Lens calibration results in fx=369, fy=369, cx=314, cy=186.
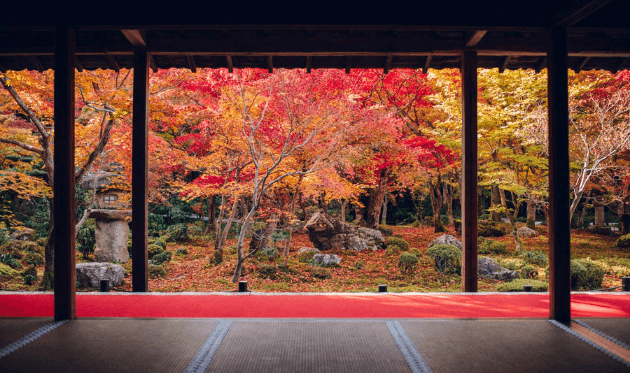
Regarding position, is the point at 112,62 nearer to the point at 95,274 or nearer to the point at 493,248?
the point at 95,274

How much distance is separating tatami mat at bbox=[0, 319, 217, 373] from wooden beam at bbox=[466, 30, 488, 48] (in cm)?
365

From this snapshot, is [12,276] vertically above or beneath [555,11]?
beneath

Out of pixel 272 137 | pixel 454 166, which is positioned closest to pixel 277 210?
pixel 272 137

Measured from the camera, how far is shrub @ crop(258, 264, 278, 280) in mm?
8589

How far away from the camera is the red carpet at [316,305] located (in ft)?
10.6

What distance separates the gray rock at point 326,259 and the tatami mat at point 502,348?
6.53m

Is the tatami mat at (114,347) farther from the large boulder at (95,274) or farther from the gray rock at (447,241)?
the gray rock at (447,241)

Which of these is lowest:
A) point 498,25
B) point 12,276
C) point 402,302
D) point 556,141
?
point 12,276

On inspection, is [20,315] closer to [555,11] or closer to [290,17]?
[290,17]

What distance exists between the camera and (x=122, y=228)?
9000 millimetres

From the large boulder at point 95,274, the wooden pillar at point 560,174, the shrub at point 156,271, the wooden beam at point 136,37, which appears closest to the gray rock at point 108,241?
the shrub at point 156,271

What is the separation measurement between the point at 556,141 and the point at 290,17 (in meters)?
2.36

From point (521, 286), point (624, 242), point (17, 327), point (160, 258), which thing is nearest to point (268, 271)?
point (160, 258)

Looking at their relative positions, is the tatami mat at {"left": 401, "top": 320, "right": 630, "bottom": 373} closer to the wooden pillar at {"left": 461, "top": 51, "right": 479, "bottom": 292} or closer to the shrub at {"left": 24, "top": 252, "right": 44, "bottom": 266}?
the wooden pillar at {"left": 461, "top": 51, "right": 479, "bottom": 292}
